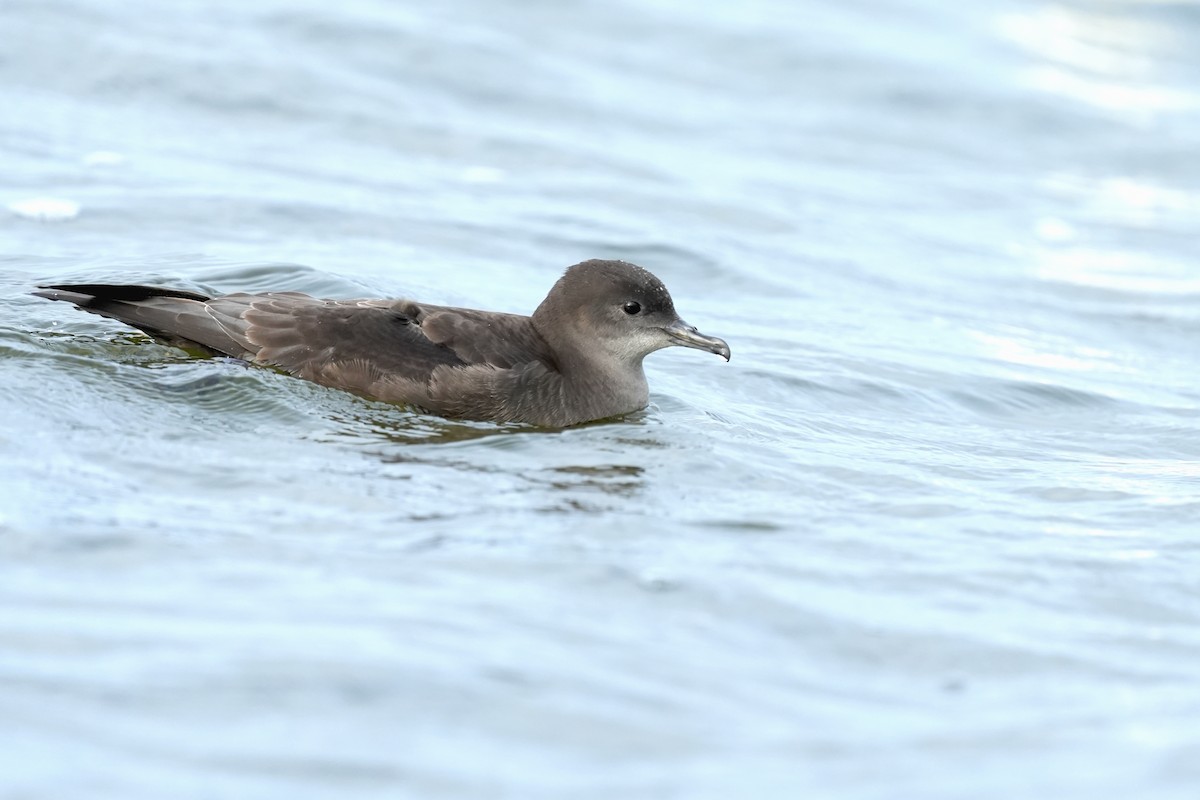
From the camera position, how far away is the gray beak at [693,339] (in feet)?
27.4

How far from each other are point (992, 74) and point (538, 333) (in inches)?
543

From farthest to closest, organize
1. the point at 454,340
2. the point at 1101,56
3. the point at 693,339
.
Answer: the point at 1101,56, the point at 693,339, the point at 454,340

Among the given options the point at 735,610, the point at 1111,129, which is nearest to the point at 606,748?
the point at 735,610

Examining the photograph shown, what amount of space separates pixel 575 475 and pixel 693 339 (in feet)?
4.72

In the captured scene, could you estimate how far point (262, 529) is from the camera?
606 cm

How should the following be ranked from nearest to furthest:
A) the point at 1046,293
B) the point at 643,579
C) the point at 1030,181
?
the point at 643,579 → the point at 1046,293 → the point at 1030,181

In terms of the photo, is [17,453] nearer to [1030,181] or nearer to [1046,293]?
[1046,293]

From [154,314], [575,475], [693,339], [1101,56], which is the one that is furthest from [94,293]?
[1101,56]

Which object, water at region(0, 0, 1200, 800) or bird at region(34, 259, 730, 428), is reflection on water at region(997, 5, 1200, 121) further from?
bird at region(34, 259, 730, 428)

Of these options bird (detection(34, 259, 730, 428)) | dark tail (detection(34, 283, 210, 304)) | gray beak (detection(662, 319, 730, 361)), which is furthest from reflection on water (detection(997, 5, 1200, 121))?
dark tail (detection(34, 283, 210, 304))

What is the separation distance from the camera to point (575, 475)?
23.9 ft

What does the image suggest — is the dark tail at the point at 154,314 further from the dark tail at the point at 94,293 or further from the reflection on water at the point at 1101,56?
the reflection on water at the point at 1101,56

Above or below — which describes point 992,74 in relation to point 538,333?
above

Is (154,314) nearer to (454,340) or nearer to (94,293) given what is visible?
(94,293)
